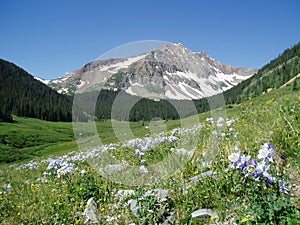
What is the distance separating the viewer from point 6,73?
198m

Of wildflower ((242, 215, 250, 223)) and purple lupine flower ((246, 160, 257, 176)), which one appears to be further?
purple lupine flower ((246, 160, 257, 176))

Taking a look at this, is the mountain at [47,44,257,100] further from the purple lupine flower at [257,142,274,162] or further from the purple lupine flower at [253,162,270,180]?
the purple lupine flower at [253,162,270,180]

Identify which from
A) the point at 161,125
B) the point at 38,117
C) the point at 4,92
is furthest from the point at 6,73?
the point at 161,125

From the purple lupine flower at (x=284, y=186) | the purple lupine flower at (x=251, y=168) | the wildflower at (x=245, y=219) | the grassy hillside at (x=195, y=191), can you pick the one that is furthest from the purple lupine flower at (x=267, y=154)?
the wildflower at (x=245, y=219)

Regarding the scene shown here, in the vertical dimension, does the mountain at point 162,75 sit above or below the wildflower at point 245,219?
above

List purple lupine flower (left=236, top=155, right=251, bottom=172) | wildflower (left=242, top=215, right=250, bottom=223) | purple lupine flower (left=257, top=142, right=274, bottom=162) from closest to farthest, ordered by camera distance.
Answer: wildflower (left=242, top=215, right=250, bottom=223)
purple lupine flower (left=257, top=142, right=274, bottom=162)
purple lupine flower (left=236, top=155, right=251, bottom=172)

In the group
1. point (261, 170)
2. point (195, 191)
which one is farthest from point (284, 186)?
point (195, 191)

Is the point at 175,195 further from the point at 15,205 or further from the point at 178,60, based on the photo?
the point at 178,60

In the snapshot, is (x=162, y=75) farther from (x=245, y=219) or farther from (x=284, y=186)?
(x=245, y=219)

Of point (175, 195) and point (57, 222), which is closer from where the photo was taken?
point (175, 195)

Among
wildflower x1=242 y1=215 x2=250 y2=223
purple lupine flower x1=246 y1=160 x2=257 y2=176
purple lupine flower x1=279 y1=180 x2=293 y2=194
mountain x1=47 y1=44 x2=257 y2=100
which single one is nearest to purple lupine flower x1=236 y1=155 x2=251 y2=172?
purple lupine flower x1=246 y1=160 x2=257 y2=176

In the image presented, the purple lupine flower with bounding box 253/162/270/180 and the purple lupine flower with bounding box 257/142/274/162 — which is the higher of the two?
the purple lupine flower with bounding box 257/142/274/162

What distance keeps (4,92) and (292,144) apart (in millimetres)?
175702

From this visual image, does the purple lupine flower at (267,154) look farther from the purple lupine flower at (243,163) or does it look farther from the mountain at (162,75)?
the mountain at (162,75)
